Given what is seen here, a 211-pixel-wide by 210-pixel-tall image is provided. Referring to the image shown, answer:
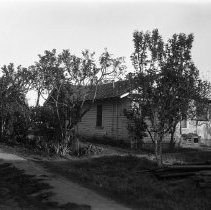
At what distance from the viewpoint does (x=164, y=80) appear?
13.6 metres

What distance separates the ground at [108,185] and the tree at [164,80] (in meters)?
2.06

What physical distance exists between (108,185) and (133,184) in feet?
2.42

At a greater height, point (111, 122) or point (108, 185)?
point (111, 122)

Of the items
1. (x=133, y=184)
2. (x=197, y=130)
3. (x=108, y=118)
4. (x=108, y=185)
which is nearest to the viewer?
(x=108, y=185)

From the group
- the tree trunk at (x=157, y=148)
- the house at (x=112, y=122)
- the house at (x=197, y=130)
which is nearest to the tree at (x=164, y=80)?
the tree trunk at (x=157, y=148)

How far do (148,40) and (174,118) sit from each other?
288cm

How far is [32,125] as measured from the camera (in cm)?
1952

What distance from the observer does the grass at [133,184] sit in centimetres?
902

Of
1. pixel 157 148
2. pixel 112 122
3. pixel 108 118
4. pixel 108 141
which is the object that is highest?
pixel 108 118

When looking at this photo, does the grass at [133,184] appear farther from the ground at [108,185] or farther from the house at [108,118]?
the house at [108,118]

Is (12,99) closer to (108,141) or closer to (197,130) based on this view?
(108,141)

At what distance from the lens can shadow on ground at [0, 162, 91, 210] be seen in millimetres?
8375

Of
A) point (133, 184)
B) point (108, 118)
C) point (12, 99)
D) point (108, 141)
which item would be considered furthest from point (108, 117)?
Answer: point (133, 184)

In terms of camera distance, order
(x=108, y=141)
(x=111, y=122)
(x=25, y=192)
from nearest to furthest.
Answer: (x=25, y=192)
(x=108, y=141)
(x=111, y=122)
